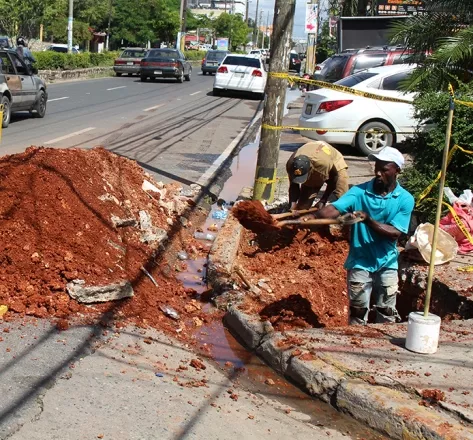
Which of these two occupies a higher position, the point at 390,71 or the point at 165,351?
the point at 390,71

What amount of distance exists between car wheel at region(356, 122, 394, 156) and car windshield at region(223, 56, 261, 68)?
58.1 feet

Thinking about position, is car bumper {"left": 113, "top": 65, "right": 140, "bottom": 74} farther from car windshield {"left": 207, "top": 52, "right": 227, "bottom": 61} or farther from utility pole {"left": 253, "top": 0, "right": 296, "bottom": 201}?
utility pole {"left": 253, "top": 0, "right": 296, "bottom": 201}

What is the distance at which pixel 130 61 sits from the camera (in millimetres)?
43656

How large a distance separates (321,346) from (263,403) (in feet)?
2.61

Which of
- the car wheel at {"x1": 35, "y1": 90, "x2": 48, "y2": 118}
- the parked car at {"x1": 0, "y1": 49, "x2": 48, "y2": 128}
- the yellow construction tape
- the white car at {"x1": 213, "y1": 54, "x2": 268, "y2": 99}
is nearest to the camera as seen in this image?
the yellow construction tape

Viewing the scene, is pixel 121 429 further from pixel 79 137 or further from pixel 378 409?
pixel 79 137

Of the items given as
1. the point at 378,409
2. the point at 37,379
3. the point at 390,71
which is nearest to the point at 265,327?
the point at 378,409

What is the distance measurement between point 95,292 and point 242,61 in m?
27.1

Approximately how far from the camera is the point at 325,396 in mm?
5055

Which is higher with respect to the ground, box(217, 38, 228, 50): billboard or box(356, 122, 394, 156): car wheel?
box(217, 38, 228, 50): billboard

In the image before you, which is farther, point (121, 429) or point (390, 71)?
point (390, 71)

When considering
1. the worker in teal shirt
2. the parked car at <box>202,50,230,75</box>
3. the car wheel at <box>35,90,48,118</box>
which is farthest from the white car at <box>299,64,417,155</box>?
the parked car at <box>202,50,230,75</box>

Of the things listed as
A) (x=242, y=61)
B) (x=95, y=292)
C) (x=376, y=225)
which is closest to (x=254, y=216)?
(x=376, y=225)

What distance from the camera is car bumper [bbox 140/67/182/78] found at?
39906 millimetres
